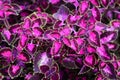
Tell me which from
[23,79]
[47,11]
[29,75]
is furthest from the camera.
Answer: [47,11]

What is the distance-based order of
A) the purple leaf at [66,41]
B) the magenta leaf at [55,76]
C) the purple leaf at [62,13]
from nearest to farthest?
1. the purple leaf at [66,41]
2. the magenta leaf at [55,76]
3. the purple leaf at [62,13]

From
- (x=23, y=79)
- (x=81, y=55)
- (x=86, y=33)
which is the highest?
(x=86, y=33)

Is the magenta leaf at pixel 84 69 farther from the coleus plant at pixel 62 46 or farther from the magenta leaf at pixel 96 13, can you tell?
the magenta leaf at pixel 96 13

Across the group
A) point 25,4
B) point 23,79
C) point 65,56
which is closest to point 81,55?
point 65,56

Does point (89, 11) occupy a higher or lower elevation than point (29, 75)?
higher

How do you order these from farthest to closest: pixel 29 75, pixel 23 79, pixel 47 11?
pixel 47 11
pixel 23 79
pixel 29 75

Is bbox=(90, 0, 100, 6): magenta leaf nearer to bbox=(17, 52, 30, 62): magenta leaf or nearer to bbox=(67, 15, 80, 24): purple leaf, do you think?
bbox=(67, 15, 80, 24): purple leaf

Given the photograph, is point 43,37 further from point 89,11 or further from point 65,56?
point 89,11

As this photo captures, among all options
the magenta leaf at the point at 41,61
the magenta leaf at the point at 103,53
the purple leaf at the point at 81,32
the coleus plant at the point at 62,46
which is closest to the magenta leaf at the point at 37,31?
the coleus plant at the point at 62,46
